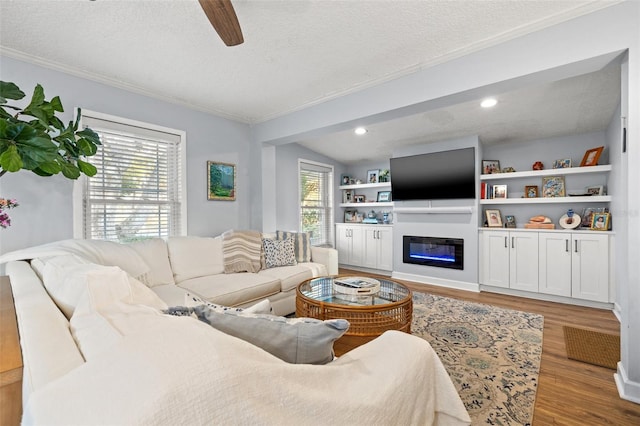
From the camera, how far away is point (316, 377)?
2.39 feet

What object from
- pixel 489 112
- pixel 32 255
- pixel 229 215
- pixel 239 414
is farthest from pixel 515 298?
pixel 32 255

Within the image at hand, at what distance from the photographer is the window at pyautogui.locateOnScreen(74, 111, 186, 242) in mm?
2729

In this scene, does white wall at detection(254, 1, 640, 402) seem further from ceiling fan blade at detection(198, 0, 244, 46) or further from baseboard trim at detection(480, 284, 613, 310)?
baseboard trim at detection(480, 284, 613, 310)

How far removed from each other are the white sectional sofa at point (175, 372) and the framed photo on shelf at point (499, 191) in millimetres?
3902

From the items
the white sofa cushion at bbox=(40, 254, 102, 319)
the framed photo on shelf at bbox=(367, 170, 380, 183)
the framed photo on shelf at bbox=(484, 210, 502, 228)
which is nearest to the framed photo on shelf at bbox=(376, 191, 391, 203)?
the framed photo on shelf at bbox=(367, 170, 380, 183)

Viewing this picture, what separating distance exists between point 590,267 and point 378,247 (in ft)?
9.21

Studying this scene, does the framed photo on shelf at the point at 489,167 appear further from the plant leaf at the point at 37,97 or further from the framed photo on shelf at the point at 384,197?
the plant leaf at the point at 37,97

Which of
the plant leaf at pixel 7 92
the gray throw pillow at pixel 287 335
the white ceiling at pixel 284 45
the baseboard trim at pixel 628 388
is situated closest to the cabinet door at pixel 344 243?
the white ceiling at pixel 284 45

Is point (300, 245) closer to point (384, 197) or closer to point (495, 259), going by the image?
point (384, 197)

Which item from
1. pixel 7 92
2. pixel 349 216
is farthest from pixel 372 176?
pixel 7 92

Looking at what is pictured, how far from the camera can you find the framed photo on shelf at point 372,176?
5.61m

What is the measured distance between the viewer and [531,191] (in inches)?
157

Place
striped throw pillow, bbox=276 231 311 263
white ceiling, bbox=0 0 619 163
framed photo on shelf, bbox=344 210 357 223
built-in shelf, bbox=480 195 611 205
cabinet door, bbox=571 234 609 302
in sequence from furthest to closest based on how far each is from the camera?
1. framed photo on shelf, bbox=344 210 357 223
2. striped throw pillow, bbox=276 231 311 263
3. built-in shelf, bbox=480 195 611 205
4. cabinet door, bbox=571 234 609 302
5. white ceiling, bbox=0 0 619 163

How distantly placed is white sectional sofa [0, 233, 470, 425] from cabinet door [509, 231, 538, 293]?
3.48m
